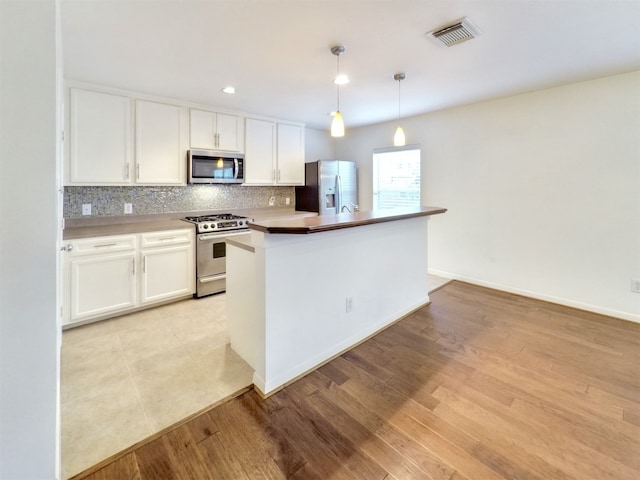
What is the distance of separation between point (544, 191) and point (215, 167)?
4.05 meters

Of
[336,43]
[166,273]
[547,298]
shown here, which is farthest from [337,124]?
[547,298]

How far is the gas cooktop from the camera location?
Answer: 3.70 metres

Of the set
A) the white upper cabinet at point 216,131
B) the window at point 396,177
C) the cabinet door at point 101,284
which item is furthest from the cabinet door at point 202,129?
the window at point 396,177

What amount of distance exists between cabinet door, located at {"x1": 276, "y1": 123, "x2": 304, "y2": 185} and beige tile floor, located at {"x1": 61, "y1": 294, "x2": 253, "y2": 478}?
2521 mm

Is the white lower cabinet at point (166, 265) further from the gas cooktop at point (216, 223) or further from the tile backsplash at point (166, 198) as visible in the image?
the tile backsplash at point (166, 198)

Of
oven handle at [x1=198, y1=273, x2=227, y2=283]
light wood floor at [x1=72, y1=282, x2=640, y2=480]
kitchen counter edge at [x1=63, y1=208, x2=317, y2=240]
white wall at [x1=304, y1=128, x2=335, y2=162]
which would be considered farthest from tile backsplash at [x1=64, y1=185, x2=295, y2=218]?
light wood floor at [x1=72, y1=282, x2=640, y2=480]

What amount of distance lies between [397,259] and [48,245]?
2721 mm

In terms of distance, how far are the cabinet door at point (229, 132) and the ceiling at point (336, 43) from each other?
0.48 m

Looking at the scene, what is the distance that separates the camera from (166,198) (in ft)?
13.3

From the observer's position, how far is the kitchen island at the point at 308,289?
6.75ft

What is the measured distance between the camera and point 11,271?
2.73 ft

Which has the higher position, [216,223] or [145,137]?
[145,137]

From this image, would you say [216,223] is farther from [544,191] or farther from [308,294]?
[544,191]

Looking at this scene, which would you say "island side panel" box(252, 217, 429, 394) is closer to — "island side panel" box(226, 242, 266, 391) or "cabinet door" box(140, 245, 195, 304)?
"island side panel" box(226, 242, 266, 391)
